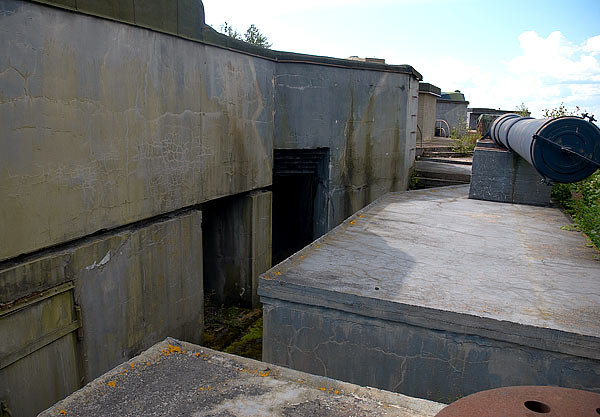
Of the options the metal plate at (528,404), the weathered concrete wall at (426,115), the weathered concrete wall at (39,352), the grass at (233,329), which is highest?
the weathered concrete wall at (426,115)

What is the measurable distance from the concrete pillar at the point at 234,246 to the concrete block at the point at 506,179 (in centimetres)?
333

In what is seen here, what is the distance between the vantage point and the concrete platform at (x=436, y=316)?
3090 millimetres

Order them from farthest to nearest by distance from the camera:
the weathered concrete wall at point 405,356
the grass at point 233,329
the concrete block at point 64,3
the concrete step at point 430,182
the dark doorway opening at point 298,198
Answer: the concrete step at point 430,182, the dark doorway opening at point 298,198, the grass at point 233,329, the concrete block at point 64,3, the weathered concrete wall at point 405,356

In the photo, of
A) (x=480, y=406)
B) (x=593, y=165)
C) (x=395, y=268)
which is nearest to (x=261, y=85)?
(x=395, y=268)

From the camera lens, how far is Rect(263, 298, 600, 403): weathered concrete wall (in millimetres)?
3086

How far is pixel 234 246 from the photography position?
23.3 ft

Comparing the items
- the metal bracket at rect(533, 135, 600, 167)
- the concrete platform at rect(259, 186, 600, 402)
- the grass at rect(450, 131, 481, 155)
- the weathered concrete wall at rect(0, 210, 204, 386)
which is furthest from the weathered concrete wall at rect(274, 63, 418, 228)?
the grass at rect(450, 131, 481, 155)

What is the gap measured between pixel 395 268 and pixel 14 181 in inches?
118

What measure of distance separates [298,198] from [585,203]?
4935 mm

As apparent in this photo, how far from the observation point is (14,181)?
3.42 m

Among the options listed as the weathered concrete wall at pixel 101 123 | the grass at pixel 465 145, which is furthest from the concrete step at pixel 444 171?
the weathered concrete wall at pixel 101 123

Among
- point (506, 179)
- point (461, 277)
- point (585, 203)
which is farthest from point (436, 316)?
point (506, 179)

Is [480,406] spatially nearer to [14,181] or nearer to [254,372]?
[254,372]

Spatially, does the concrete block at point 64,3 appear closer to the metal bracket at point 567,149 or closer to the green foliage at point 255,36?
the metal bracket at point 567,149
